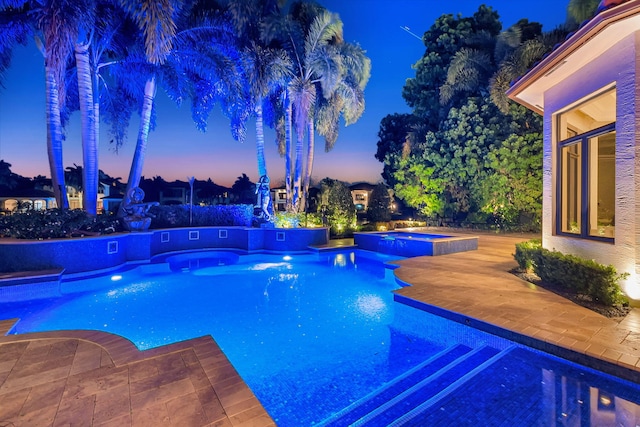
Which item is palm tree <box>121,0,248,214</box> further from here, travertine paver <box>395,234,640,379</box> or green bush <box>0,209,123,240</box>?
travertine paver <box>395,234,640,379</box>

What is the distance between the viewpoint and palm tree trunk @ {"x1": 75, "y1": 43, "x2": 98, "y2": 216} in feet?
36.8

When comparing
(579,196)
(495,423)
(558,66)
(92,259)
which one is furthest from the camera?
(92,259)

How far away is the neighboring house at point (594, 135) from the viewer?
470 centimetres

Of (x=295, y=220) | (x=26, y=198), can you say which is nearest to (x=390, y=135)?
(x=295, y=220)

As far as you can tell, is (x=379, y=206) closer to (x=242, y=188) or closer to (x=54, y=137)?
(x=54, y=137)

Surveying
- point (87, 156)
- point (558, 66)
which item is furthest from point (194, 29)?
point (558, 66)

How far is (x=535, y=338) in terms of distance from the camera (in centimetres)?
378

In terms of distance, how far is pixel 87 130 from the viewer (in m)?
11.4

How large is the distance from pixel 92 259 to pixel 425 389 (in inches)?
396

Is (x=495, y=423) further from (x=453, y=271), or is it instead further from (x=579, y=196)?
(x=579, y=196)

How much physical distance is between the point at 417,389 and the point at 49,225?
11105 mm

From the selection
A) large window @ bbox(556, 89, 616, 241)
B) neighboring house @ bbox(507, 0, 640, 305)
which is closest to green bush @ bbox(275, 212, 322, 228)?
neighboring house @ bbox(507, 0, 640, 305)

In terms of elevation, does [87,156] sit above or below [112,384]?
above

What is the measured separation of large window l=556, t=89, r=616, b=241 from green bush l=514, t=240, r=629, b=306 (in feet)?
2.42
